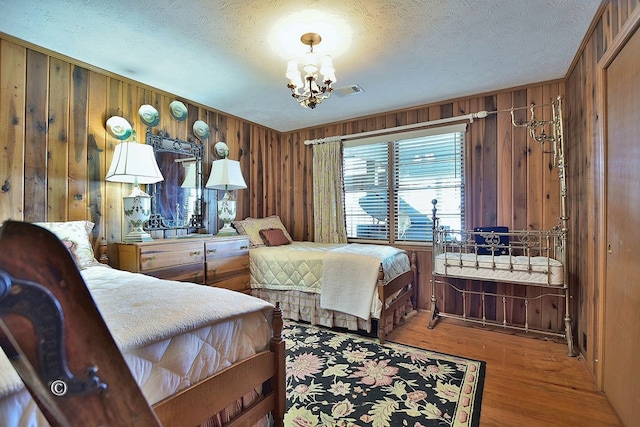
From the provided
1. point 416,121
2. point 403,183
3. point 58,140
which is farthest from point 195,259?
point 416,121

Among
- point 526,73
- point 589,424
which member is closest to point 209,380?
point 589,424

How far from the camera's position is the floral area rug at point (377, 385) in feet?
5.50

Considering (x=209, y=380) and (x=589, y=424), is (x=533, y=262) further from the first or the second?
(x=209, y=380)

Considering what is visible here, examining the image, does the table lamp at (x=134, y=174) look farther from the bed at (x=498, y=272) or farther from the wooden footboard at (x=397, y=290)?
the bed at (x=498, y=272)

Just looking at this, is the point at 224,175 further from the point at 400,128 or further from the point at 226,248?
the point at 400,128

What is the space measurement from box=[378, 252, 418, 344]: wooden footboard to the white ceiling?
1825 mm

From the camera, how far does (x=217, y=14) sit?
6.40 feet

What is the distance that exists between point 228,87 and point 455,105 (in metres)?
2.47

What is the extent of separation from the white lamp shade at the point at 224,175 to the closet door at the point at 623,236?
3.11 metres

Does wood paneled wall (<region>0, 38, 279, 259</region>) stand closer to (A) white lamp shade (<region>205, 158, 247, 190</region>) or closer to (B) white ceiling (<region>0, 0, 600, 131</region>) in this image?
(B) white ceiling (<region>0, 0, 600, 131</region>)

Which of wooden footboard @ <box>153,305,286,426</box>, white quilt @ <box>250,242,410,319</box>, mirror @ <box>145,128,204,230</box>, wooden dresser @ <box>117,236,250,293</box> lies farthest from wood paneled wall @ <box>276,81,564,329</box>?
wooden footboard @ <box>153,305,286,426</box>

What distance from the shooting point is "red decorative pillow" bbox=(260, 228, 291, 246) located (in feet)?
12.5

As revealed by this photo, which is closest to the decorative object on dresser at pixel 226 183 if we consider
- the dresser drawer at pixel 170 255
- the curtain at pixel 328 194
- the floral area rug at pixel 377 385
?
the dresser drawer at pixel 170 255

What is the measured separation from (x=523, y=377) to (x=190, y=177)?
11.5ft
